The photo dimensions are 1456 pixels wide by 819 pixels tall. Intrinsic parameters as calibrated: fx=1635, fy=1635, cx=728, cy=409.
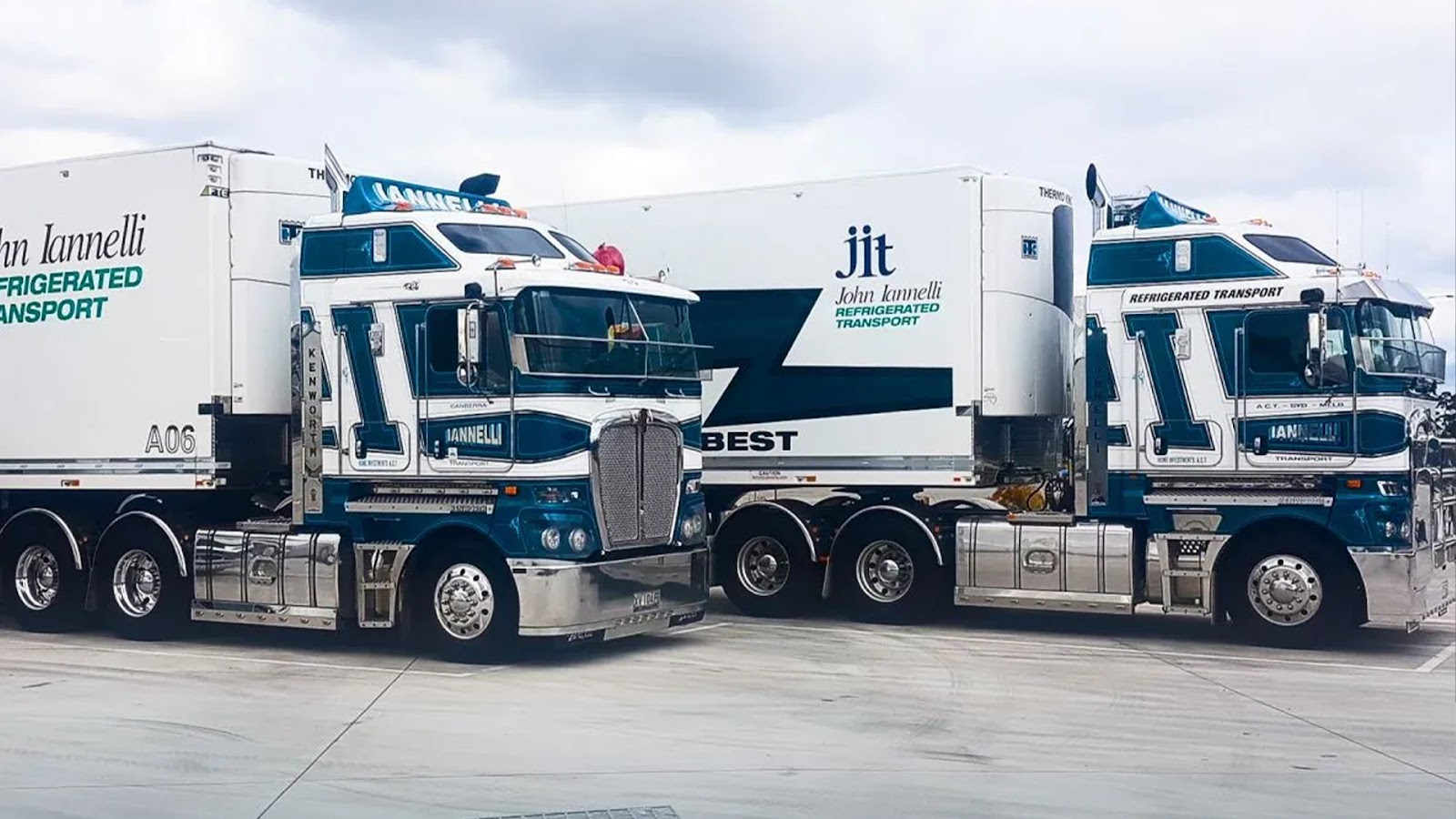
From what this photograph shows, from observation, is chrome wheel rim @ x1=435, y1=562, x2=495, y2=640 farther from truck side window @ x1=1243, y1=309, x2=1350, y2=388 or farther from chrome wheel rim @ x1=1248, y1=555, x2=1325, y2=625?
truck side window @ x1=1243, y1=309, x2=1350, y2=388

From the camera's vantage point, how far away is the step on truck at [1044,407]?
13.9 metres

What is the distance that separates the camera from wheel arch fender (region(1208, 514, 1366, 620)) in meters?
13.8

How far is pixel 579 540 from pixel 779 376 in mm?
4027

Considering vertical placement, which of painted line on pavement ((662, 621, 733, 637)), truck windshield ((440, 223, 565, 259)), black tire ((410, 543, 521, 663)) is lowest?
painted line on pavement ((662, 621, 733, 637))

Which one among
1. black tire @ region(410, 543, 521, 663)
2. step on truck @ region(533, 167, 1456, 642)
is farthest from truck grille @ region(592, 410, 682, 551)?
step on truck @ region(533, 167, 1456, 642)

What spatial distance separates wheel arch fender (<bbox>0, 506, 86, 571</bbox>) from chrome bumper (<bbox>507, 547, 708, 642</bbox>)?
496cm

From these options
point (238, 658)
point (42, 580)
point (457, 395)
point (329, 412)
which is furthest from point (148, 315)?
point (457, 395)

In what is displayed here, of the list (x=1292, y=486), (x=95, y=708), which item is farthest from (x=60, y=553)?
(x=1292, y=486)

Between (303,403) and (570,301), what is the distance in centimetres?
277

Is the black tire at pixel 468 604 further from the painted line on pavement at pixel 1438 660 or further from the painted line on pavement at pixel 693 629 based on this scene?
the painted line on pavement at pixel 1438 660

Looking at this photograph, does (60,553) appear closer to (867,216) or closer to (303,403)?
(303,403)

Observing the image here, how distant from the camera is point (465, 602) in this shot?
1335 centimetres

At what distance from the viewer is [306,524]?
1422 centimetres

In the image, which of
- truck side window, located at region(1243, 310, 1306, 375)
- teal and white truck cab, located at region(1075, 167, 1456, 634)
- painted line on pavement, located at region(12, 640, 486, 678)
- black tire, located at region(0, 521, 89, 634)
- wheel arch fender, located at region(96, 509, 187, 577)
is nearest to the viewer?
painted line on pavement, located at region(12, 640, 486, 678)
